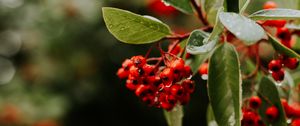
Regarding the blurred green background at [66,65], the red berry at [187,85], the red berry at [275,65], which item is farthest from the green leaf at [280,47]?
the blurred green background at [66,65]

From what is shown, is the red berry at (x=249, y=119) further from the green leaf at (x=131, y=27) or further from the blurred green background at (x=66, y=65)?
the blurred green background at (x=66, y=65)

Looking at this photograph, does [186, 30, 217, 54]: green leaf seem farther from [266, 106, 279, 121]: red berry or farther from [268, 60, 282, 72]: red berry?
[266, 106, 279, 121]: red berry

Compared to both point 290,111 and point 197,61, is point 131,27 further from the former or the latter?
point 290,111

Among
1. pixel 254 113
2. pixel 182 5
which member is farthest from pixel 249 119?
pixel 182 5

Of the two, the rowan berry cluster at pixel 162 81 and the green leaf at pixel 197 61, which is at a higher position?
the rowan berry cluster at pixel 162 81

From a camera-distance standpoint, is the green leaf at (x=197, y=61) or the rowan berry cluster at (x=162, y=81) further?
the green leaf at (x=197, y=61)
